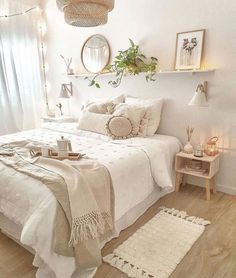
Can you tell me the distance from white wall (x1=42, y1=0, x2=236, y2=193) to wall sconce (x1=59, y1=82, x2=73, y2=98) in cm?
63

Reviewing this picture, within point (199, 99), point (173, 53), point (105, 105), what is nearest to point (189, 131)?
point (199, 99)

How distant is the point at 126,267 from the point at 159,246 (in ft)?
1.14

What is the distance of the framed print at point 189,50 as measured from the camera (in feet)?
8.97

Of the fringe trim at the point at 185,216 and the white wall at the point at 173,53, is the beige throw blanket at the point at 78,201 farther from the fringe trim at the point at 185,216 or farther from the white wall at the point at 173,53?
the white wall at the point at 173,53

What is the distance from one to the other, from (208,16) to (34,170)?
93.6 inches

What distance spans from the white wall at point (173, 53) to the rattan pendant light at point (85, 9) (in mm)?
1275

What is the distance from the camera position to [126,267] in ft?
5.67

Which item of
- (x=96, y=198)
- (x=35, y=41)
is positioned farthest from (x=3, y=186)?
(x=35, y=41)

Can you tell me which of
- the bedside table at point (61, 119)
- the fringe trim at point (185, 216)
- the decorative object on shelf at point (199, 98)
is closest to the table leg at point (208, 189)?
the fringe trim at point (185, 216)

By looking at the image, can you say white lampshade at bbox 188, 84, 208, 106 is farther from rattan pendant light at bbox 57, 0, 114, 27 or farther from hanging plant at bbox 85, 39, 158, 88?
rattan pendant light at bbox 57, 0, 114, 27

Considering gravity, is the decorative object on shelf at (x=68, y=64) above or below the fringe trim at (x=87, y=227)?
above

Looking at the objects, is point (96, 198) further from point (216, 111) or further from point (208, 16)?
point (208, 16)

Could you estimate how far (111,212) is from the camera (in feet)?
6.23

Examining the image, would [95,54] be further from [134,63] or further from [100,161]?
[100,161]
